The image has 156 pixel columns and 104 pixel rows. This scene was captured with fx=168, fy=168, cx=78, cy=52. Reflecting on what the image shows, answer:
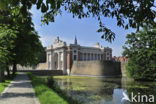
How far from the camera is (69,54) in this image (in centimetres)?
5116

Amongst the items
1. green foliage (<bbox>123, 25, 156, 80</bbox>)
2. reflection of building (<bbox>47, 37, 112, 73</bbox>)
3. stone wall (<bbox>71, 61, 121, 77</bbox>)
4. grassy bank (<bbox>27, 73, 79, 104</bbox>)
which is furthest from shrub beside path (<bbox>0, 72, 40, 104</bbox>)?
reflection of building (<bbox>47, 37, 112, 73</bbox>)

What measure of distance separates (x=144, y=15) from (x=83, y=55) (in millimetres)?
55687

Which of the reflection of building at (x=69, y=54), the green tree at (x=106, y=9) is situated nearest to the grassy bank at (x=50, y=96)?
the green tree at (x=106, y=9)

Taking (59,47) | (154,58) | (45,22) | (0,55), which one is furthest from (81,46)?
(45,22)

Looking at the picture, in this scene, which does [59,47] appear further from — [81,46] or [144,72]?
[144,72]

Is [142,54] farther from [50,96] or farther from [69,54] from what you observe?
[69,54]

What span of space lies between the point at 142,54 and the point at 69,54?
27.7 m

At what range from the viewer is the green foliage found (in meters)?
25.5

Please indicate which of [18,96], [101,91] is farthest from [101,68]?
[18,96]

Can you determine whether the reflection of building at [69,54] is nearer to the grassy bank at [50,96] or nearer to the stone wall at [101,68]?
the stone wall at [101,68]

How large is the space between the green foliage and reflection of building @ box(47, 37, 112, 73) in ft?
81.5

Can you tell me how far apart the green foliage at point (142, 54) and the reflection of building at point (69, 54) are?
24.8 metres

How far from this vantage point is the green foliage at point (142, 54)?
1005 inches

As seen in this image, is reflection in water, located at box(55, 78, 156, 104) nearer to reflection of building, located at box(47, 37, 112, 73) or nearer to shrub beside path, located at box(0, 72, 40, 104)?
shrub beside path, located at box(0, 72, 40, 104)
